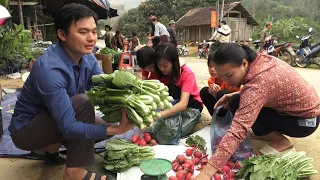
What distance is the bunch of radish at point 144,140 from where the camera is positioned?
2607 millimetres

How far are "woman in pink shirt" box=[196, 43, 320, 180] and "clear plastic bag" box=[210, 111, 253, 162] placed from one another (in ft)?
0.52

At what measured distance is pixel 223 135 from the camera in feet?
8.51

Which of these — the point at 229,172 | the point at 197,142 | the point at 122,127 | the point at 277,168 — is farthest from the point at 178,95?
the point at 122,127

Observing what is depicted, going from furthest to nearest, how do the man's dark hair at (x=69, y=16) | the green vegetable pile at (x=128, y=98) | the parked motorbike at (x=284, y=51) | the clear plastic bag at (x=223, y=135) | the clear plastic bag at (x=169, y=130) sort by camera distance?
the parked motorbike at (x=284, y=51)
the clear plastic bag at (x=169, y=130)
the clear plastic bag at (x=223, y=135)
the man's dark hair at (x=69, y=16)
the green vegetable pile at (x=128, y=98)

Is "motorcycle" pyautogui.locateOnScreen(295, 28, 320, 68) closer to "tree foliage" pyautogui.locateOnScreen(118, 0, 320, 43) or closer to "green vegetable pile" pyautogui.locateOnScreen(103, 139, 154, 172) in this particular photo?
"green vegetable pile" pyautogui.locateOnScreen(103, 139, 154, 172)

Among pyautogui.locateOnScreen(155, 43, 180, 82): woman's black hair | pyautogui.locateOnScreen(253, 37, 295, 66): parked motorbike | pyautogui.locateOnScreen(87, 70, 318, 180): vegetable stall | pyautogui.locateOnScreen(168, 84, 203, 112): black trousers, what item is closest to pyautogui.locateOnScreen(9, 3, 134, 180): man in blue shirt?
pyautogui.locateOnScreen(87, 70, 318, 180): vegetable stall

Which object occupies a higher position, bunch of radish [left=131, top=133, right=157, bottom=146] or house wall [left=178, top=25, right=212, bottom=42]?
house wall [left=178, top=25, right=212, bottom=42]

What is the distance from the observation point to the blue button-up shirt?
5.55 feet

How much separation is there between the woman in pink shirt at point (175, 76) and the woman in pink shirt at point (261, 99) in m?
0.74

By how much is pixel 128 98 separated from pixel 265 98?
0.98 meters

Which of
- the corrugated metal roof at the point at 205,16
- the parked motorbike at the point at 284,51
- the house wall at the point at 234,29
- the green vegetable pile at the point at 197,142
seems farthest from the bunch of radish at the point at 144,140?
the house wall at the point at 234,29

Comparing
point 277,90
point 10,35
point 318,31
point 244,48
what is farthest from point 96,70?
point 318,31

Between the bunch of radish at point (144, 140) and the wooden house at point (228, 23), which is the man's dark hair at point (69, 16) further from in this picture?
the wooden house at point (228, 23)

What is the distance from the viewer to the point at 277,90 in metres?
2.06
